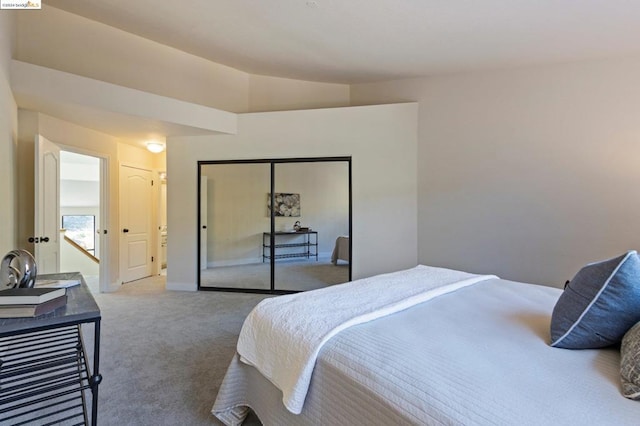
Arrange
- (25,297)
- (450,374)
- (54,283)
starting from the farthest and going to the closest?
(54,283) < (25,297) < (450,374)

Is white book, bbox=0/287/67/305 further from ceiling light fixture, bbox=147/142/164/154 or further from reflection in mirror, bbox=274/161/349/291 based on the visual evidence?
ceiling light fixture, bbox=147/142/164/154

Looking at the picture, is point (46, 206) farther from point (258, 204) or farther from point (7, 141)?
point (258, 204)

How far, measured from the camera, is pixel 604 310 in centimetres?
111

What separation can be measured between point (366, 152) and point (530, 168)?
1.92 m

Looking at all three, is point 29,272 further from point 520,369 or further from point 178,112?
point 178,112

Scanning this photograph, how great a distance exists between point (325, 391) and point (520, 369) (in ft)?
2.12

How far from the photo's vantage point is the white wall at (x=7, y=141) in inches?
111

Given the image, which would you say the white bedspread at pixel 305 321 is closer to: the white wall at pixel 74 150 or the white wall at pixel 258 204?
the white wall at pixel 258 204

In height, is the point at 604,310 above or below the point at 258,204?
below

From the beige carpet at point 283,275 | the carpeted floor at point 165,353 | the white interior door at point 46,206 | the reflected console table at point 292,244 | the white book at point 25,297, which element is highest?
the white interior door at point 46,206

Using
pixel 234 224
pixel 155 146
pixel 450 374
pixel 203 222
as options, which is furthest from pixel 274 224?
pixel 450 374

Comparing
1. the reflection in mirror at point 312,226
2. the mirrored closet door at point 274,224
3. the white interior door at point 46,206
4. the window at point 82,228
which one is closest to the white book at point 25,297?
the white interior door at point 46,206

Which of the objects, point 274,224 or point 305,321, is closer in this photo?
point 305,321

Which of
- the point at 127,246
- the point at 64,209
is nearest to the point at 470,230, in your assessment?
the point at 127,246
